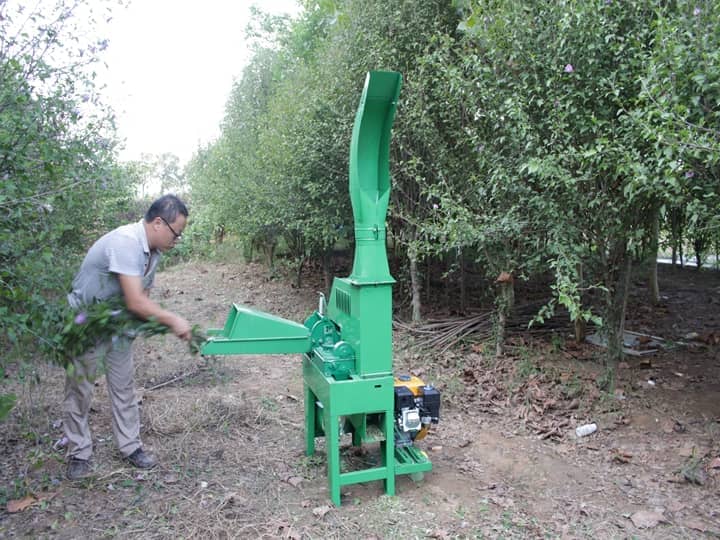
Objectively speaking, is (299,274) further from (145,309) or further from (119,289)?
(145,309)

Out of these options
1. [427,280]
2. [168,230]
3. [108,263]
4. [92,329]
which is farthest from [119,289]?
[427,280]

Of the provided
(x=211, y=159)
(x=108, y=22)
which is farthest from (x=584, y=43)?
(x=211, y=159)

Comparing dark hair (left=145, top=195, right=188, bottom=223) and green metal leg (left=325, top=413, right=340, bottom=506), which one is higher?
dark hair (left=145, top=195, right=188, bottom=223)

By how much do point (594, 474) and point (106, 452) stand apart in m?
3.59

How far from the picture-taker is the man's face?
336cm

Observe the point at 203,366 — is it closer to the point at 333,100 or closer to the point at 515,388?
the point at 515,388

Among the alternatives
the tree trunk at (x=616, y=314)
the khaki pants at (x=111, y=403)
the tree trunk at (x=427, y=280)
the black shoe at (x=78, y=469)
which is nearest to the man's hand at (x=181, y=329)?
the khaki pants at (x=111, y=403)

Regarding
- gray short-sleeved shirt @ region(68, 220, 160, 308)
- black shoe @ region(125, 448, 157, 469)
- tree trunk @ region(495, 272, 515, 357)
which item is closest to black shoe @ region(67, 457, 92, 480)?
black shoe @ region(125, 448, 157, 469)

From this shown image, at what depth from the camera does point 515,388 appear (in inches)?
214

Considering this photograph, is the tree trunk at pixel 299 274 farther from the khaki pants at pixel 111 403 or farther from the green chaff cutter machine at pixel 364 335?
the green chaff cutter machine at pixel 364 335

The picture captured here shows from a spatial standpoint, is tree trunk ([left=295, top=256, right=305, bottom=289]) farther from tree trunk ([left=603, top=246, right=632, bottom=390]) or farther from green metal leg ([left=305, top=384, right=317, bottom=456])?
green metal leg ([left=305, top=384, right=317, bottom=456])

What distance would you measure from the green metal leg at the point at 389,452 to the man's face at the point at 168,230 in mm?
1795

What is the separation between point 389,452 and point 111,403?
1.90 metres

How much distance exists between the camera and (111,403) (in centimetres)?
351
